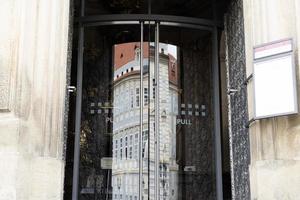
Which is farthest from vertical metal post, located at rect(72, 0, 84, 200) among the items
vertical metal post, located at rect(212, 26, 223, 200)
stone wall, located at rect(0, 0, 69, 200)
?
vertical metal post, located at rect(212, 26, 223, 200)

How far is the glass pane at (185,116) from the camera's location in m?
7.50

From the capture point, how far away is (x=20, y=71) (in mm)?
5305

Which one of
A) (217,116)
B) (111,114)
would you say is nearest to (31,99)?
(111,114)

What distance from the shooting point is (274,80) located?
5324 mm

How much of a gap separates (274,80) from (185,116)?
8.23ft

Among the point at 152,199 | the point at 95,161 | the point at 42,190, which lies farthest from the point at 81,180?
the point at 42,190

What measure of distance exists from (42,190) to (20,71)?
1.21 meters

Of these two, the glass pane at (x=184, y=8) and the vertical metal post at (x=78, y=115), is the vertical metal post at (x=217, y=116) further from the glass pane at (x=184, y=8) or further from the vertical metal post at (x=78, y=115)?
the vertical metal post at (x=78, y=115)

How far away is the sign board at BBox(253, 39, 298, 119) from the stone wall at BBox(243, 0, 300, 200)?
0.14 metres

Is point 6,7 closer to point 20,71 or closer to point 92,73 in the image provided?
point 20,71

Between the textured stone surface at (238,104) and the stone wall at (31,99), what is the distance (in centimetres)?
225

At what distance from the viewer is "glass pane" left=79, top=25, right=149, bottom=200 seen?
7348 millimetres

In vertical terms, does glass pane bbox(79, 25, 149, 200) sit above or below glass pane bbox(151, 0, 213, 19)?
below

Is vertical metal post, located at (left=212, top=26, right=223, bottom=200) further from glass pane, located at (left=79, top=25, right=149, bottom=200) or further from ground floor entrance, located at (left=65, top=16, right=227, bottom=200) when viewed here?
glass pane, located at (left=79, top=25, right=149, bottom=200)
